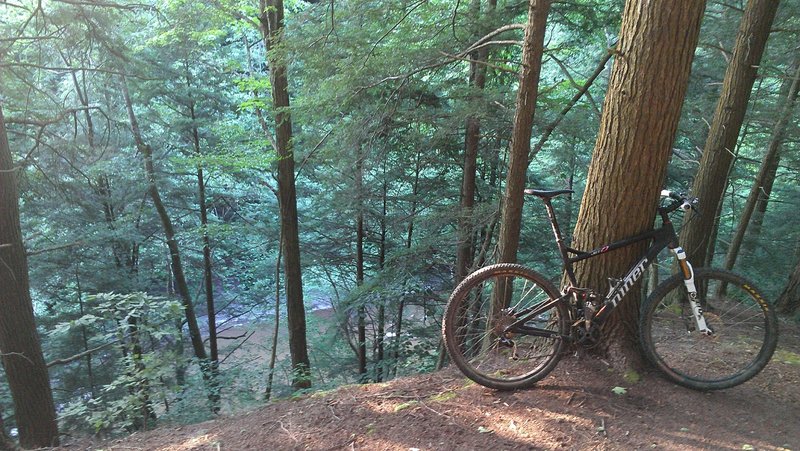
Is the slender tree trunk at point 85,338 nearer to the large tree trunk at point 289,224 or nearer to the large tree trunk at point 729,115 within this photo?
the large tree trunk at point 289,224

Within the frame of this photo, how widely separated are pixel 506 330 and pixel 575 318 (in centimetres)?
48

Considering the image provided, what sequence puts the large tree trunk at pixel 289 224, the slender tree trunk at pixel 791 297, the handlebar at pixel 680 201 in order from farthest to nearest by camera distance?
the large tree trunk at pixel 289 224 < the slender tree trunk at pixel 791 297 < the handlebar at pixel 680 201

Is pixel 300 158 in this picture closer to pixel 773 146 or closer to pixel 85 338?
pixel 85 338

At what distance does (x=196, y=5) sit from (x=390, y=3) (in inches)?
177

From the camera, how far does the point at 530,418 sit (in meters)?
2.69

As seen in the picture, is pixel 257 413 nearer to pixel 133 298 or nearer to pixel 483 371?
pixel 483 371

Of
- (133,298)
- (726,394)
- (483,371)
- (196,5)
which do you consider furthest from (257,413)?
(196,5)

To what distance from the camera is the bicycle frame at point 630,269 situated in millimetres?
2932

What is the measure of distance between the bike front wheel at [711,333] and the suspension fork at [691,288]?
0.13ft

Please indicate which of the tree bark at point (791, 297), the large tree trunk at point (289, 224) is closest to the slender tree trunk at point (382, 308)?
the large tree trunk at point (289, 224)

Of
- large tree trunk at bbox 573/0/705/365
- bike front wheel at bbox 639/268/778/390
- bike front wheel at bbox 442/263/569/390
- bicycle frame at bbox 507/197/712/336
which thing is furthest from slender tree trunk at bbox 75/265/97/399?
bike front wheel at bbox 639/268/778/390

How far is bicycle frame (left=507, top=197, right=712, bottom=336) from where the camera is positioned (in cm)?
293

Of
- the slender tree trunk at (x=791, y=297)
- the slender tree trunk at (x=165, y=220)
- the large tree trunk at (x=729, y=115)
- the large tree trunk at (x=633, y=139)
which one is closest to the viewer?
the large tree trunk at (x=633, y=139)

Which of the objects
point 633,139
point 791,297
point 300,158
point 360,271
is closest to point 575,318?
point 633,139
